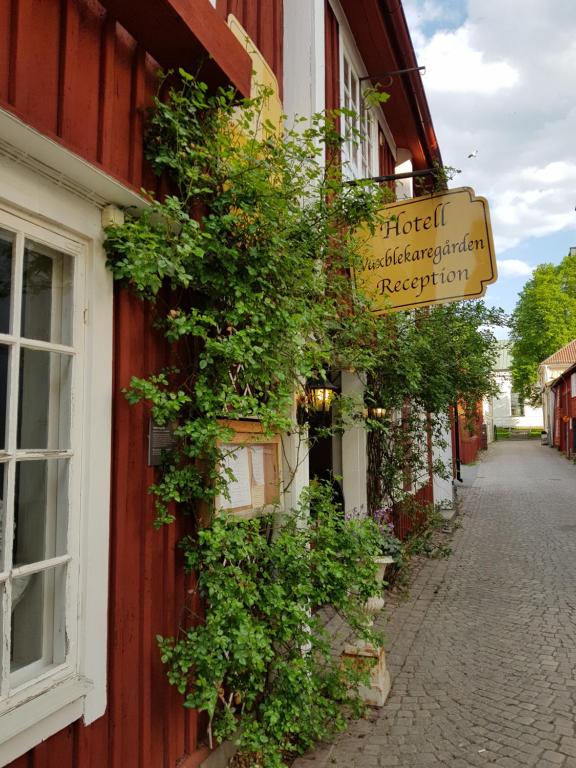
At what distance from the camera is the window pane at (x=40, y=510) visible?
6.84ft

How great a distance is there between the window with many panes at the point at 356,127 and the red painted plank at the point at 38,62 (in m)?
4.43

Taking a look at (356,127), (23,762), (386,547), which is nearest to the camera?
(23,762)

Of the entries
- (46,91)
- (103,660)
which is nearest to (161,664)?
(103,660)

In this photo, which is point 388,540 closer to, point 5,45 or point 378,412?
point 378,412

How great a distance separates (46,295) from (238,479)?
1.46 metres

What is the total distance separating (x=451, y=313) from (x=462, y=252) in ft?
11.9

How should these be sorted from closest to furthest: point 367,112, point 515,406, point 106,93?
point 106,93
point 367,112
point 515,406

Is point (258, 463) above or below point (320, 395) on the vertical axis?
below

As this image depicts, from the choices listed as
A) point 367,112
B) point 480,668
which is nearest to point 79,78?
point 480,668

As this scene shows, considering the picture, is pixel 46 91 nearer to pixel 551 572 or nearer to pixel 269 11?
pixel 269 11

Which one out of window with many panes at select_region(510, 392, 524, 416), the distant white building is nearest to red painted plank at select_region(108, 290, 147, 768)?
the distant white building

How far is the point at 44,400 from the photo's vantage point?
2223 mm

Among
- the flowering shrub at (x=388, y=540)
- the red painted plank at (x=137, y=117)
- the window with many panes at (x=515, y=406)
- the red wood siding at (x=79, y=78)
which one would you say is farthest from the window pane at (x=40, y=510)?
the window with many panes at (x=515, y=406)

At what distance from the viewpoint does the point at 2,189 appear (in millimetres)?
1945
